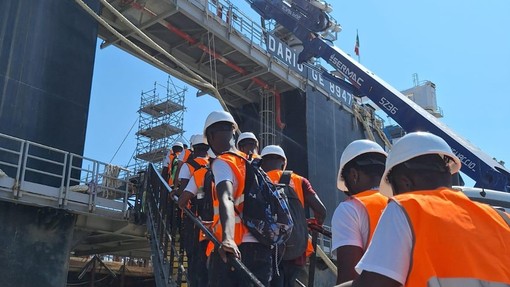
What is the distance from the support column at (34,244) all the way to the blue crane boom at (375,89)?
6.73m

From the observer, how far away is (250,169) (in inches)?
136

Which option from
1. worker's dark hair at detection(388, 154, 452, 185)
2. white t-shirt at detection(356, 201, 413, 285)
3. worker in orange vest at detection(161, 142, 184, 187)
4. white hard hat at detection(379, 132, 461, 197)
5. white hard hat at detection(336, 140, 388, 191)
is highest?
worker in orange vest at detection(161, 142, 184, 187)

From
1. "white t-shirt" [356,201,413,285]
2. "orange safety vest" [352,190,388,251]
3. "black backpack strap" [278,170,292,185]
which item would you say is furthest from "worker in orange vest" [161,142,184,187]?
"white t-shirt" [356,201,413,285]

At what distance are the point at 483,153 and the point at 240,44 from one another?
31.1ft

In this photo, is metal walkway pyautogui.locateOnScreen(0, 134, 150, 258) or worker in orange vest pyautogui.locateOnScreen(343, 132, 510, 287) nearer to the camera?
worker in orange vest pyautogui.locateOnScreen(343, 132, 510, 287)

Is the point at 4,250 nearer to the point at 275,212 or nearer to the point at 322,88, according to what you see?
the point at 275,212

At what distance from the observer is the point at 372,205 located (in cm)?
224

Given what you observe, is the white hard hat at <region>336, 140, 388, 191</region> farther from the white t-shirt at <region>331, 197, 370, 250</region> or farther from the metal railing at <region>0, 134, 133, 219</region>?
the metal railing at <region>0, 134, 133, 219</region>

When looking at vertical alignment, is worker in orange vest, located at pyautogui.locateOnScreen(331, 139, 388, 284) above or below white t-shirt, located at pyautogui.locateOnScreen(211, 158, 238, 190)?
below

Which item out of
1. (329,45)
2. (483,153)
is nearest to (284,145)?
(329,45)

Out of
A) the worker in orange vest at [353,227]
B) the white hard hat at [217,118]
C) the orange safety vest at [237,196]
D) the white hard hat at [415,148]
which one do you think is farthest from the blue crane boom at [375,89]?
the white hard hat at [415,148]

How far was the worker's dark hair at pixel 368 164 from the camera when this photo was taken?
2.63m

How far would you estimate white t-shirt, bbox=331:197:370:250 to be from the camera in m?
2.13

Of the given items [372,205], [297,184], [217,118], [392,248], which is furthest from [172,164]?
[392,248]
